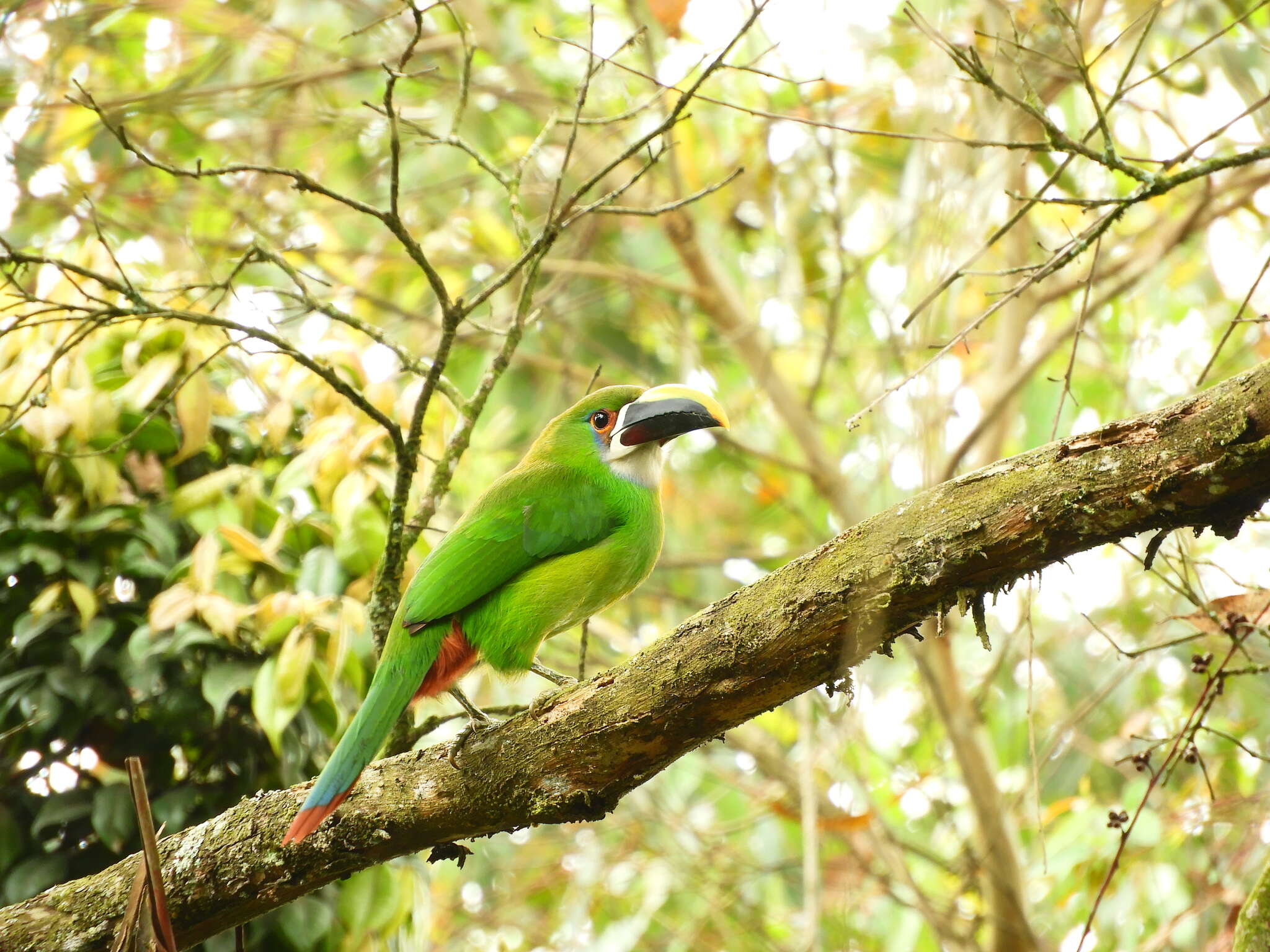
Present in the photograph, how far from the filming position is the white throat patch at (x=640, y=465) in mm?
3400

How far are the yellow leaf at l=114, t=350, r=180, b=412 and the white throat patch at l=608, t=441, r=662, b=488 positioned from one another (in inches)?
49.4

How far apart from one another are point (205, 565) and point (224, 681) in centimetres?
29

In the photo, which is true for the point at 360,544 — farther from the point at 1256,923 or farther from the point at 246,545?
the point at 1256,923

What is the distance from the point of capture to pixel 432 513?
291 centimetres

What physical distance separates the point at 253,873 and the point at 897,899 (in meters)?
3.05

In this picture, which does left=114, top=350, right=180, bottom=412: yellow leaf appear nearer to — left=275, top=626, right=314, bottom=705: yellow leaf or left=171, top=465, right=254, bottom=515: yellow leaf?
left=171, top=465, right=254, bottom=515: yellow leaf

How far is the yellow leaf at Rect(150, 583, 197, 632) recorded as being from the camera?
112 inches

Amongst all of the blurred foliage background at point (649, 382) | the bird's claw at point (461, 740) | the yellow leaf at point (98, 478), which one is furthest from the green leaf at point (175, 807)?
the bird's claw at point (461, 740)

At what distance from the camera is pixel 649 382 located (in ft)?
16.9

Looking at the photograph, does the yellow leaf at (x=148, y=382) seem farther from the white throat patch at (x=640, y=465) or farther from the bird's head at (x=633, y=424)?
the white throat patch at (x=640, y=465)

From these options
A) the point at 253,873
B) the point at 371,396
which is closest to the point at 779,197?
the point at 371,396

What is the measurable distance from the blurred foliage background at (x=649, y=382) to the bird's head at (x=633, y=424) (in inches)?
14.7

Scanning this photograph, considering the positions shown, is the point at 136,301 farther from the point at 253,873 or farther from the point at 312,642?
the point at 253,873

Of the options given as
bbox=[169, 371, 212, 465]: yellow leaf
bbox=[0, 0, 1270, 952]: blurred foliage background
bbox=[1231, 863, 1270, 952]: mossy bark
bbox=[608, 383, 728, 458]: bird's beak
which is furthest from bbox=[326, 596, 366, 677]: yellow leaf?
bbox=[1231, 863, 1270, 952]: mossy bark
